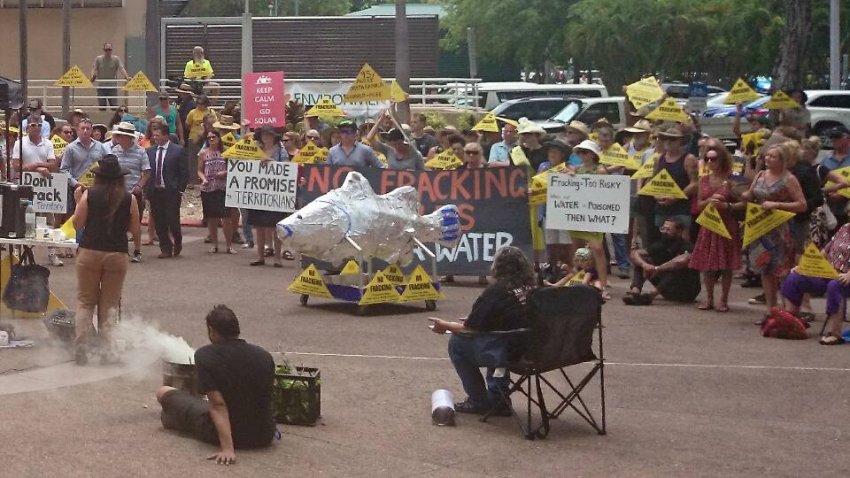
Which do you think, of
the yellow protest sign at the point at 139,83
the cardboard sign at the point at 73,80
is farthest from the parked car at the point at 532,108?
the cardboard sign at the point at 73,80

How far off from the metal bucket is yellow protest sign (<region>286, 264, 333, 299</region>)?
16.6ft

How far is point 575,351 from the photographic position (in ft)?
30.2

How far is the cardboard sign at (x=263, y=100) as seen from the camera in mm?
21922

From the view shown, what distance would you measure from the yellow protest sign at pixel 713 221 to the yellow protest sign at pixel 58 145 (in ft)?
31.8

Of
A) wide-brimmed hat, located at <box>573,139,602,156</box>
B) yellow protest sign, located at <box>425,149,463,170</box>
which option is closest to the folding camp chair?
wide-brimmed hat, located at <box>573,139,602,156</box>

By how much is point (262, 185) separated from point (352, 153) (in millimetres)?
1707

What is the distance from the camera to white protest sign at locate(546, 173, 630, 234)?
1509 cm

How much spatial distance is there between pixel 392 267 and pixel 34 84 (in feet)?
79.3

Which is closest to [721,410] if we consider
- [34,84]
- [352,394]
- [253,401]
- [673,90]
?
[352,394]

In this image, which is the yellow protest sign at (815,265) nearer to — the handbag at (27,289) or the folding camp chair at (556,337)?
the folding camp chair at (556,337)

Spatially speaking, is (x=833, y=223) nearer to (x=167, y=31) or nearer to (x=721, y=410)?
(x=721, y=410)

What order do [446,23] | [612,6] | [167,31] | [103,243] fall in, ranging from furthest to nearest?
[446,23] < [612,6] < [167,31] < [103,243]

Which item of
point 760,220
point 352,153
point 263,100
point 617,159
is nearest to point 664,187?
point 617,159

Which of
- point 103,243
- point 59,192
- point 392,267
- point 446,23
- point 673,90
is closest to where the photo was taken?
point 103,243
